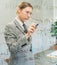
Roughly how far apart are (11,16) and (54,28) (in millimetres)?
644

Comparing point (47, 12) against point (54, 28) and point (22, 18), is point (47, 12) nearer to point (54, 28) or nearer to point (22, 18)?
point (54, 28)

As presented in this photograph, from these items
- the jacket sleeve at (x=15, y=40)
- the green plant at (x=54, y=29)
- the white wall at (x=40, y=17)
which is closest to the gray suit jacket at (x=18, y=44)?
the jacket sleeve at (x=15, y=40)

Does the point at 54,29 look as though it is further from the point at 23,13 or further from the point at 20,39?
the point at 20,39

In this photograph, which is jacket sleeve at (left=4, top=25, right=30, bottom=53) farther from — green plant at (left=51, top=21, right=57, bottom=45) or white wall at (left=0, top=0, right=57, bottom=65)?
green plant at (left=51, top=21, right=57, bottom=45)

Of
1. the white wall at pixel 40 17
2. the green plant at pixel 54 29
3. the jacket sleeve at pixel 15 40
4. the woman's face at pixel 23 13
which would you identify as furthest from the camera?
the green plant at pixel 54 29

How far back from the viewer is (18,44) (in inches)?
54.0

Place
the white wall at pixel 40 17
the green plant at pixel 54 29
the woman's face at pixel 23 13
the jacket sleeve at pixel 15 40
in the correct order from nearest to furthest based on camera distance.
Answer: the jacket sleeve at pixel 15 40 < the woman's face at pixel 23 13 < the white wall at pixel 40 17 < the green plant at pixel 54 29

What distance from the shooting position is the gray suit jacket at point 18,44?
138 cm

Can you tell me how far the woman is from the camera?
139 centimetres

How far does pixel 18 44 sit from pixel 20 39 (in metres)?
0.05

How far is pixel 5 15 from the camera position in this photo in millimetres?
1769

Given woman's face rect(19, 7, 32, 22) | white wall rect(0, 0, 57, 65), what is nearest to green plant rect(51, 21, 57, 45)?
white wall rect(0, 0, 57, 65)

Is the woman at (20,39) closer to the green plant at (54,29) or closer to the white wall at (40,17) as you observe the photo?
the white wall at (40,17)

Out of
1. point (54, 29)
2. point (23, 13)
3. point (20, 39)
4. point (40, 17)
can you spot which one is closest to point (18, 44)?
point (20, 39)
